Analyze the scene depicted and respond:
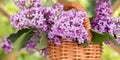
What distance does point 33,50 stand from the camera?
1126 millimetres

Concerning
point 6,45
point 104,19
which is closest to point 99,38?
point 104,19

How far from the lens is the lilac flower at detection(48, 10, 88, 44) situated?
1.00 meters

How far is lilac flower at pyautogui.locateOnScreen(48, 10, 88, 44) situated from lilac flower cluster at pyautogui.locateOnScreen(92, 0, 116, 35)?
0.08 m

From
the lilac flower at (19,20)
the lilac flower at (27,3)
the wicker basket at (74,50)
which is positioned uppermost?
the lilac flower at (27,3)

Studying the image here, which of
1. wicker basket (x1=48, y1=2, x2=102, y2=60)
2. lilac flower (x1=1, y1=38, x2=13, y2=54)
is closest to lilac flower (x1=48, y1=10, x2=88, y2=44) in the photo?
wicker basket (x1=48, y1=2, x2=102, y2=60)

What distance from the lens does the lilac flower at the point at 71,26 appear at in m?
1.00

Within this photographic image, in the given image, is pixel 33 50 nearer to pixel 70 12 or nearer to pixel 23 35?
pixel 23 35

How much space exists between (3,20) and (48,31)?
1.71 meters

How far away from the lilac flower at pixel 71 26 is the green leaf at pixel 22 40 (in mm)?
94

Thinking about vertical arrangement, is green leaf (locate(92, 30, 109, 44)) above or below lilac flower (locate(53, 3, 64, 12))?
below

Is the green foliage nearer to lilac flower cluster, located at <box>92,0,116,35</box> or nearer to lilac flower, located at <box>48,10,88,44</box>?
lilac flower, located at <box>48,10,88,44</box>

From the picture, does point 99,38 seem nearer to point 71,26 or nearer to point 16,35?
point 71,26

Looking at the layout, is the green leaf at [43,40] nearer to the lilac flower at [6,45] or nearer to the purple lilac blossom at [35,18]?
the purple lilac blossom at [35,18]

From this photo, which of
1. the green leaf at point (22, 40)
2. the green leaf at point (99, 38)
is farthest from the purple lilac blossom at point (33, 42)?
the green leaf at point (99, 38)
